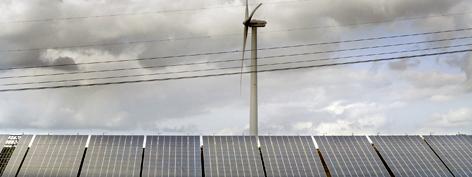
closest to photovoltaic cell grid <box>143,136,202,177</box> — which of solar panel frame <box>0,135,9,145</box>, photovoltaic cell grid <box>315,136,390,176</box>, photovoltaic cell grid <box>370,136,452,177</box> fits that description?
photovoltaic cell grid <box>315,136,390,176</box>

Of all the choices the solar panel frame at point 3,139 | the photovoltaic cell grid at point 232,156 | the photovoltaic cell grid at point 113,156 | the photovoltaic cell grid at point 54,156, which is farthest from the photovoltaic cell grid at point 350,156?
the solar panel frame at point 3,139

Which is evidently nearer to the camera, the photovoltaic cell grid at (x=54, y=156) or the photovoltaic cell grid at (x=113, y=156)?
the photovoltaic cell grid at (x=54, y=156)

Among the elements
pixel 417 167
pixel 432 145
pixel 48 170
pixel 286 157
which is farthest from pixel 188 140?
pixel 432 145

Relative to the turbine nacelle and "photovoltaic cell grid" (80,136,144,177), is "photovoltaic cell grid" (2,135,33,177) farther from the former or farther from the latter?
the turbine nacelle

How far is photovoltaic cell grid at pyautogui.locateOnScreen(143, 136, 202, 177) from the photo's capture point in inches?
1994

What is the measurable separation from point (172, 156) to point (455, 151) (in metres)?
32.6

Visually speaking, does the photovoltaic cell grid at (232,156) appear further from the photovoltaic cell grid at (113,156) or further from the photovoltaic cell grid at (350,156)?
the photovoltaic cell grid at (350,156)

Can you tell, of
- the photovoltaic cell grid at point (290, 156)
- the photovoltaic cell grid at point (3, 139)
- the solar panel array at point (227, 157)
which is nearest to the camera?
the solar panel array at point (227, 157)

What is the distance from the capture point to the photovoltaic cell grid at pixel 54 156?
165ft

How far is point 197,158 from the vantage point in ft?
173

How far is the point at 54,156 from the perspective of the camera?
5259 centimetres

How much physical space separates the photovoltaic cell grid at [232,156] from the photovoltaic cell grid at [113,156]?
7259mm

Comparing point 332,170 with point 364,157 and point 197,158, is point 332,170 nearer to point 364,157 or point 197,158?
point 364,157

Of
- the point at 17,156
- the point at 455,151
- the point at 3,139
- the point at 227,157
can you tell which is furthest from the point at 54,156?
the point at 455,151
